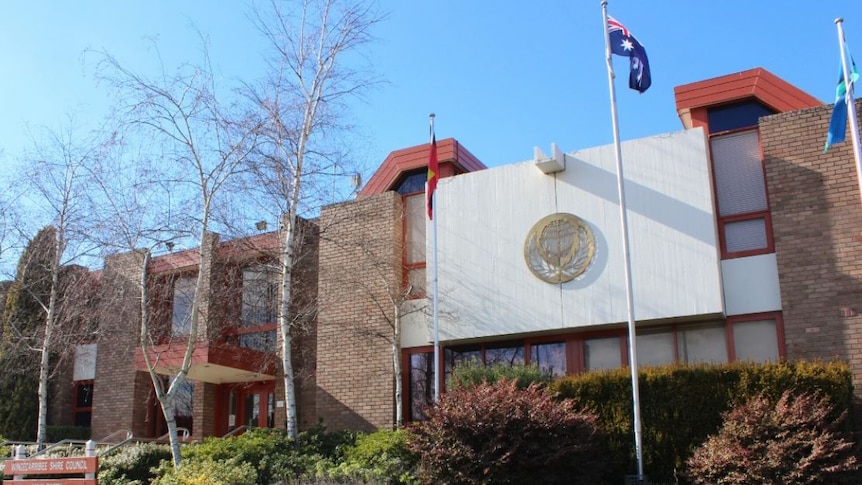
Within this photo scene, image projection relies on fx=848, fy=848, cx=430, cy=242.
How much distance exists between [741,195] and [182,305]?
43.6 feet

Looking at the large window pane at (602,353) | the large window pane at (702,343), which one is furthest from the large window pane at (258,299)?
the large window pane at (702,343)

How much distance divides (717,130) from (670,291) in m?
3.83

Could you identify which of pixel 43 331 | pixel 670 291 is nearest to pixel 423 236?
pixel 670 291

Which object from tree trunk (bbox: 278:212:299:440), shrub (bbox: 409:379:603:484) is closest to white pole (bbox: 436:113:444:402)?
tree trunk (bbox: 278:212:299:440)

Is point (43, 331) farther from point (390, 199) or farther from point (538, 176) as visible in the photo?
point (538, 176)

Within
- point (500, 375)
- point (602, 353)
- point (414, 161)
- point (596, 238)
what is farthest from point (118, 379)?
point (596, 238)

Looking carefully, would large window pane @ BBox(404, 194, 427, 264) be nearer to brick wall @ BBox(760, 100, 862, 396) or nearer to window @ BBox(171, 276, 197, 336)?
window @ BBox(171, 276, 197, 336)

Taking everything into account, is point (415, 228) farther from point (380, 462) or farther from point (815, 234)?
point (815, 234)

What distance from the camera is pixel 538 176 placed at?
17.4m

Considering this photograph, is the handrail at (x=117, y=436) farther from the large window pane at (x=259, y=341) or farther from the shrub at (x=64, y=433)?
the large window pane at (x=259, y=341)

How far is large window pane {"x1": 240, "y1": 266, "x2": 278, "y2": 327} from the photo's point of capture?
779 inches

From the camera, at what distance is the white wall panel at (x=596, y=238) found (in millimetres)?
15484

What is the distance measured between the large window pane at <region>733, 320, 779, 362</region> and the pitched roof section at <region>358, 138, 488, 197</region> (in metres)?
7.47

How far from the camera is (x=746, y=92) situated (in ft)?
54.7
